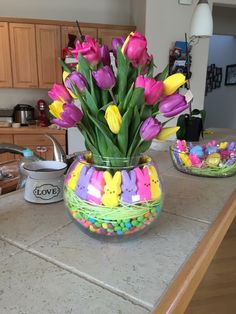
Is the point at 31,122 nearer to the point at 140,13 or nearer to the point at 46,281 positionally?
the point at 140,13

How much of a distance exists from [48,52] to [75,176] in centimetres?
311

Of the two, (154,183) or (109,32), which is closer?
(154,183)

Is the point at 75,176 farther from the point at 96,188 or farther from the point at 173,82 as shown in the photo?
the point at 173,82

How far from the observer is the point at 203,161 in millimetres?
1158

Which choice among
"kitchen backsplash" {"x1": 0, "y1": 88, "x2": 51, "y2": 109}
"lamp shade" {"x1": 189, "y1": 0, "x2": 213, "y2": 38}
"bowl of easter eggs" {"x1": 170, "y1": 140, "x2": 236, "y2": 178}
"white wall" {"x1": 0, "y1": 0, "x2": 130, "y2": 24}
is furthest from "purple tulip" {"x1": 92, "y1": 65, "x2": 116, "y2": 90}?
"white wall" {"x1": 0, "y1": 0, "x2": 130, "y2": 24}

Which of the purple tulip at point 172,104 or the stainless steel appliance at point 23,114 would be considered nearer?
the purple tulip at point 172,104

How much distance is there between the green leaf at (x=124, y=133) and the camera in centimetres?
56

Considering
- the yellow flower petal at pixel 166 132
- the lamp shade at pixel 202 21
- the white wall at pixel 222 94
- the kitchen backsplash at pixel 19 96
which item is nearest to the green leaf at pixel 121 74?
the yellow flower petal at pixel 166 132

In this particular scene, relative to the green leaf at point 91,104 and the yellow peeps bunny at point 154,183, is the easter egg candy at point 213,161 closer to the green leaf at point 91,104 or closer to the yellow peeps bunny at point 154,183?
the yellow peeps bunny at point 154,183

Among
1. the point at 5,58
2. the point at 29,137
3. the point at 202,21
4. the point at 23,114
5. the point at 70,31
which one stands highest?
the point at 70,31

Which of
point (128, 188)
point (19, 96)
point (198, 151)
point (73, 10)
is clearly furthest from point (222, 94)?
point (128, 188)

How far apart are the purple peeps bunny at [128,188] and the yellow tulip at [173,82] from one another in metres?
0.19

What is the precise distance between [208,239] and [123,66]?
443 millimetres

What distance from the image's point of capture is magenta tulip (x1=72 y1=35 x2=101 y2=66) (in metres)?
0.56
